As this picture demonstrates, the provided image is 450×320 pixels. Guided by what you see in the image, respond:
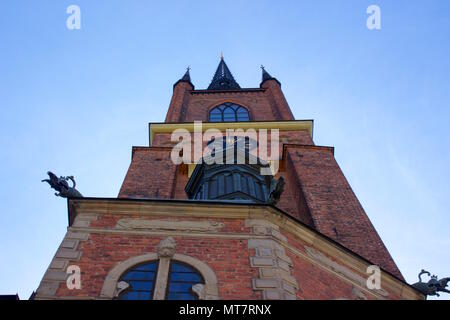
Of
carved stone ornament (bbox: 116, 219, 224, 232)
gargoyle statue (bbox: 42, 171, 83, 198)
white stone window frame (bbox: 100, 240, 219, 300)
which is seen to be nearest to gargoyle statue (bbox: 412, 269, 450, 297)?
carved stone ornament (bbox: 116, 219, 224, 232)

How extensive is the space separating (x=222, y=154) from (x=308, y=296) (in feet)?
20.9

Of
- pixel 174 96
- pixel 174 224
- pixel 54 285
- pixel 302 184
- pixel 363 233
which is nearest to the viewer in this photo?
pixel 54 285

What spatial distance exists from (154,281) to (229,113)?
62.7ft

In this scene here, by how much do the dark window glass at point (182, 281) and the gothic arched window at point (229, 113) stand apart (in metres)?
17.5

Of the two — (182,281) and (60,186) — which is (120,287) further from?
(60,186)

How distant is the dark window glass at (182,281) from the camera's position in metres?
7.50

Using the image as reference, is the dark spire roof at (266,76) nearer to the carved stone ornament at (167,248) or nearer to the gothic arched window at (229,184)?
the gothic arched window at (229,184)

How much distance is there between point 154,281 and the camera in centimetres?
779

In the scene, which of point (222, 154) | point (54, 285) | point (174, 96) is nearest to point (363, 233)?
point (222, 154)

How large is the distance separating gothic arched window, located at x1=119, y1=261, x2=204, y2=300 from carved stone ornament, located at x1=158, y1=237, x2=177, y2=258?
149 millimetres

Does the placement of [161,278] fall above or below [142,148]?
below
